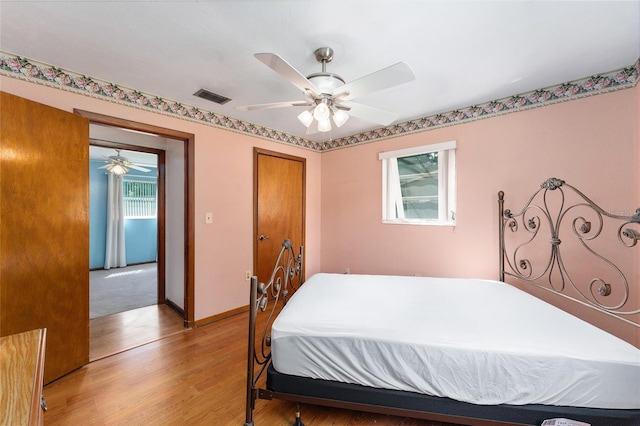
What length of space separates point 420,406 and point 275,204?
268 cm

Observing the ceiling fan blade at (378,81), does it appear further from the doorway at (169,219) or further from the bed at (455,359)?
the doorway at (169,219)

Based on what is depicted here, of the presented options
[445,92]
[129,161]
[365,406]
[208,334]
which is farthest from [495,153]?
[129,161]

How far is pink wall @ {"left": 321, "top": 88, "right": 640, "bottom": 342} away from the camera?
6.47 feet

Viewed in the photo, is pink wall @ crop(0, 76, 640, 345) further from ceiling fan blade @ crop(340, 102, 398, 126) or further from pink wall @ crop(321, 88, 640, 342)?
ceiling fan blade @ crop(340, 102, 398, 126)

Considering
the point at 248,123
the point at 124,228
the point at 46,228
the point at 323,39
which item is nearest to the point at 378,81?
the point at 323,39

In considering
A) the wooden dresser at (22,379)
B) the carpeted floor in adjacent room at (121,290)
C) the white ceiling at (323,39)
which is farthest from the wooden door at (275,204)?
the wooden dresser at (22,379)

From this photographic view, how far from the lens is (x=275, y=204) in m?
3.42

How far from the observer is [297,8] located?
1.34 meters

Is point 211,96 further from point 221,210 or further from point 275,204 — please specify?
point 275,204

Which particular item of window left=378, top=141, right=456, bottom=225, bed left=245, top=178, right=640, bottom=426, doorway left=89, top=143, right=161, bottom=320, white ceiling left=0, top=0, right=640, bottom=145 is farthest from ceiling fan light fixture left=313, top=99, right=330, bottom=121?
doorway left=89, top=143, right=161, bottom=320

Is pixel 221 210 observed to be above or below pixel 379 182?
below

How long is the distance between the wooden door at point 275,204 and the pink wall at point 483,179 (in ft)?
1.57

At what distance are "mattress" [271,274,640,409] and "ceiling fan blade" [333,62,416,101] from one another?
135 centimetres

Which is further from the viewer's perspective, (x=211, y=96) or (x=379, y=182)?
(x=379, y=182)
